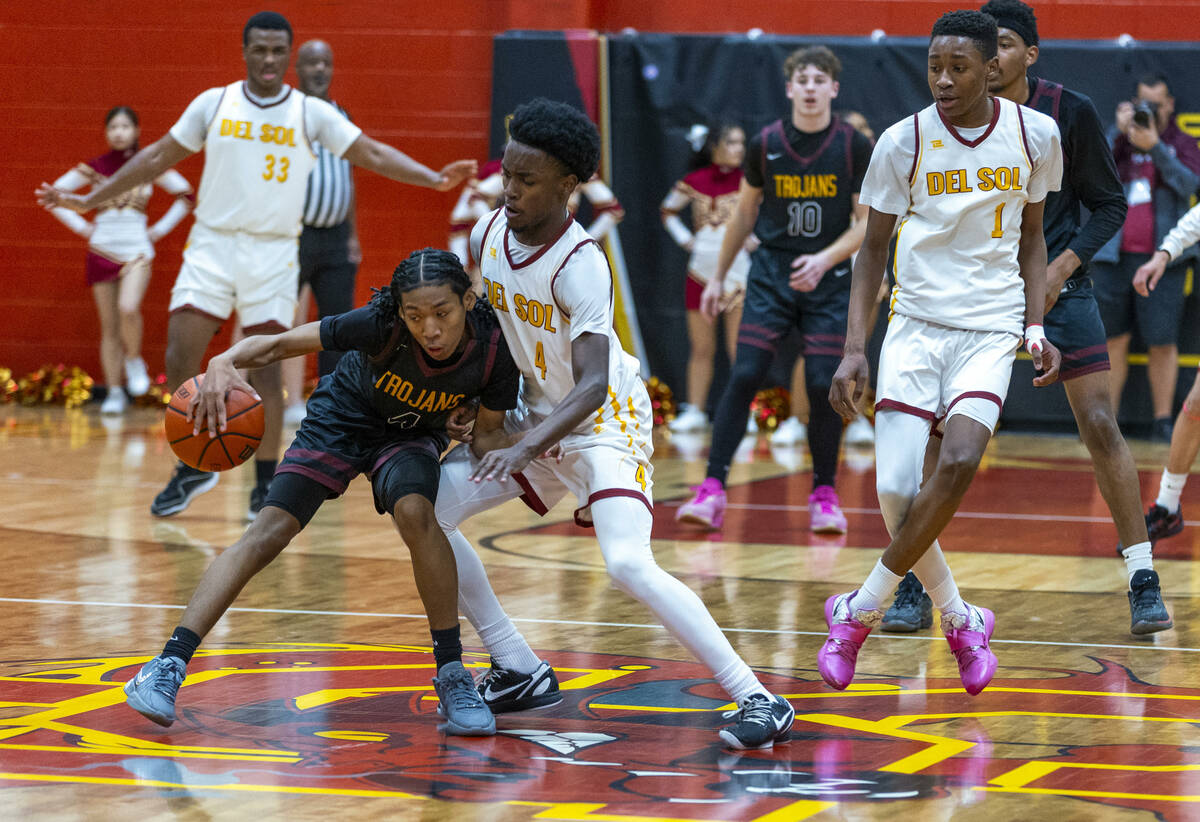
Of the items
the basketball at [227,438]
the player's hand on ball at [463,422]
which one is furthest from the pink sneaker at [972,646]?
the basketball at [227,438]

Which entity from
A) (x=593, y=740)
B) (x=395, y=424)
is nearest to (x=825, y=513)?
(x=395, y=424)

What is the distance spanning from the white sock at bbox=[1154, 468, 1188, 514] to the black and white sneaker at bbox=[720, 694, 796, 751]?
3043mm

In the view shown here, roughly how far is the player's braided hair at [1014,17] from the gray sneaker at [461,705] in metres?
2.49

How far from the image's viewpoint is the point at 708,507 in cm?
712

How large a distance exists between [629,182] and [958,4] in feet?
8.39

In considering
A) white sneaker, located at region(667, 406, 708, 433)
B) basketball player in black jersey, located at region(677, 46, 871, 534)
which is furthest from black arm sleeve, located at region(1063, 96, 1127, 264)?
white sneaker, located at region(667, 406, 708, 433)

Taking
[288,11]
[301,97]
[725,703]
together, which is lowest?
[725,703]

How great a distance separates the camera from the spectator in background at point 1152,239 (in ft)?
34.3

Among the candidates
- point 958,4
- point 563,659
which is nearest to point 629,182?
point 958,4

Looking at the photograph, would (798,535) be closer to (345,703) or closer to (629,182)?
(345,703)

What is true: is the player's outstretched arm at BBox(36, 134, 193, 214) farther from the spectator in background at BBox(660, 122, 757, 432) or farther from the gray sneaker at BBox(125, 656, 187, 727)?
the spectator in background at BBox(660, 122, 757, 432)

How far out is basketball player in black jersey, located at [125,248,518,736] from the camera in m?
4.00

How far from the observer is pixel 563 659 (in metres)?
4.78

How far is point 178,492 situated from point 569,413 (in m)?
3.81
